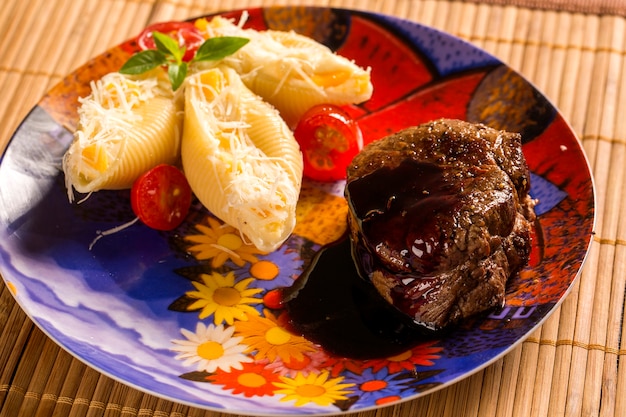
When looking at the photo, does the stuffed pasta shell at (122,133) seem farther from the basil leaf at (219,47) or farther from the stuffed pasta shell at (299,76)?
the stuffed pasta shell at (299,76)

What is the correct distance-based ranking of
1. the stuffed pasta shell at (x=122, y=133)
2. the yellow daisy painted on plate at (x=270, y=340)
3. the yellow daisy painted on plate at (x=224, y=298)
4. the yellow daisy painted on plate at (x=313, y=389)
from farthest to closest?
the stuffed pasta shell at (x=122, y=133) → the yellow daisy painted on plate at (x=224, y=298) → the yellow daisy painted on plate at (x=270, y=340) → the yellow daisy painted on plate at (x=313, y=389)

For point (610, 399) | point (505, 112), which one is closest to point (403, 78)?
point (505, 112)

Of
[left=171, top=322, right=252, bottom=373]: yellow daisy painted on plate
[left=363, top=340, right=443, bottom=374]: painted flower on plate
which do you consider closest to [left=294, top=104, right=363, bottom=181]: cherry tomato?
[left=171, top=322, right=252, bottom=373]: yellow daisy painted on plate

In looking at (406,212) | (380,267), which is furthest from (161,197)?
(406,212)

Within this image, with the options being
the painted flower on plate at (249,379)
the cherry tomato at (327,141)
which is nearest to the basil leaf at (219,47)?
the cherry tomato at (327,141)

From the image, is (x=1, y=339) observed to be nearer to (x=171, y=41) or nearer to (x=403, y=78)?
(x=171, y=41)

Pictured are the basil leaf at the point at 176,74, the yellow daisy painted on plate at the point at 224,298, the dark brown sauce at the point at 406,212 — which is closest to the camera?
the dark brown sauce at the point at 406,212

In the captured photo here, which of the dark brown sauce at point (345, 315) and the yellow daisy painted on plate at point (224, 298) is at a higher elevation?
the dark brown sauce at point (345, 315)
